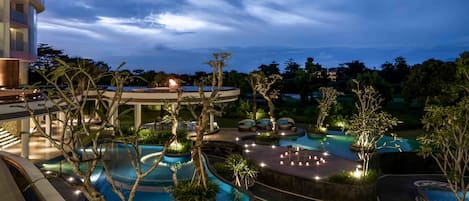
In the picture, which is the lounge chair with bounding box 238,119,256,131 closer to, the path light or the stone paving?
the stone paving

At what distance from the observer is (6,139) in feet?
61.4

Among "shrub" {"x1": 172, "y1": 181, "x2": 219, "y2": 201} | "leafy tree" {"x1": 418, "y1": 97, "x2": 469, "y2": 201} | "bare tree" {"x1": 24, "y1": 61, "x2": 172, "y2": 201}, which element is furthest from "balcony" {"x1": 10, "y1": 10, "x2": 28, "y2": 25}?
"leafy tree" {"x1": 418, "y1": 97, "x2": 469, "y2": 201}

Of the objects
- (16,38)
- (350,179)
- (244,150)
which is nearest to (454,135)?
(350,179)

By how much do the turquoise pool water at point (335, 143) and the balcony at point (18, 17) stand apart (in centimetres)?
1655

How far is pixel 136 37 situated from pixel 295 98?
72.4m

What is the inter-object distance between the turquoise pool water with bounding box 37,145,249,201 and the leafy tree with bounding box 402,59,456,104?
18.3 meters

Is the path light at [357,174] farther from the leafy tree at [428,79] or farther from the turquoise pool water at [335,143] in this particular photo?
the leafy tree at [428,79]

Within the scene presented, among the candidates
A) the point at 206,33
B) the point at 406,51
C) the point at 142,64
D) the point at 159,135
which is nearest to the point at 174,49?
the point at 142,64

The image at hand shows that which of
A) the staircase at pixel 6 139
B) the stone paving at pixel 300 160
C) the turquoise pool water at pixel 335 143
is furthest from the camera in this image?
the turquoise pool water at pixel 335 143

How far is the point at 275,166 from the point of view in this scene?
14422 millimetres

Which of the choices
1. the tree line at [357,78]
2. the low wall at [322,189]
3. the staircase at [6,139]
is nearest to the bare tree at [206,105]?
the tree line at [357,78]

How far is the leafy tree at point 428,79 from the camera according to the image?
25.3 metres

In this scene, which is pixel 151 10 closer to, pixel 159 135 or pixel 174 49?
pixel 159 135

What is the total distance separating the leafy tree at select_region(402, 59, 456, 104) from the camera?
82.8 ft
